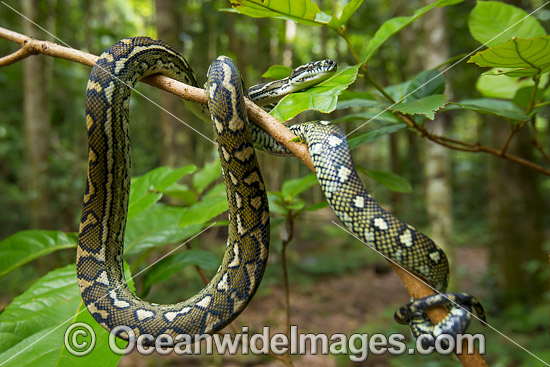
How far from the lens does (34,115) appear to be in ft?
18.5

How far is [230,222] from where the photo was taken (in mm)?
1647

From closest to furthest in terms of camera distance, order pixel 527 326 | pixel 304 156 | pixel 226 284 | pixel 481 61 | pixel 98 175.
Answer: pixel 481 61 → pixel 304 156 → pixel 226 284 → pixel 98 175 → pixel 527 326

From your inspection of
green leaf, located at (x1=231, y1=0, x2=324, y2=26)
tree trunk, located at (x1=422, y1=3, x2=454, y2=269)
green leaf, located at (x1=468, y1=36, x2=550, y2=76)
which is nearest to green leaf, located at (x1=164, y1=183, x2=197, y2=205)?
green leaf, located at (x1=231, y1=0, x2=324, y2=26)

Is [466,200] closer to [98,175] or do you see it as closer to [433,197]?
[433,197]

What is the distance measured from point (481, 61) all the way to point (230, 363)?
5479 millimetres

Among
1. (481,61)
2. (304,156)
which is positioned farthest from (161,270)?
(481,61)

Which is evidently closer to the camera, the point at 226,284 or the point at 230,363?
the point at 226,284

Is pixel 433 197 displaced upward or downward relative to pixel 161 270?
downward

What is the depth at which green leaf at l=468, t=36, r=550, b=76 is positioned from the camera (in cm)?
114

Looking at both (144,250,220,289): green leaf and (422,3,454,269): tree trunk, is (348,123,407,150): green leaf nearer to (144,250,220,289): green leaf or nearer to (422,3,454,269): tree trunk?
(144,250,220,289): green leaf

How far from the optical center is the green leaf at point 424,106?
1340 mm

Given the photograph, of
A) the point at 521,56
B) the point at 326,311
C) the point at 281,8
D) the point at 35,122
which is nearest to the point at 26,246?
the point at 281,8

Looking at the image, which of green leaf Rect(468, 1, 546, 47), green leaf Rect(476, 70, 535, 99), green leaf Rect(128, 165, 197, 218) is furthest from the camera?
green leaf Rect(476, 70, 535, 99)

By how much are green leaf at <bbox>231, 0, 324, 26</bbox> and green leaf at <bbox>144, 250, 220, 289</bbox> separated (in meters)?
1.09
